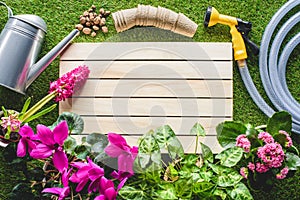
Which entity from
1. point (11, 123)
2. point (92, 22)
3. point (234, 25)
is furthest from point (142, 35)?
point (11, 123)

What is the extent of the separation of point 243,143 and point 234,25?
421 millimetres

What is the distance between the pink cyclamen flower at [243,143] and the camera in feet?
3.91

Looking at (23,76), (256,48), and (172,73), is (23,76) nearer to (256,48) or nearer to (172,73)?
(172,73)

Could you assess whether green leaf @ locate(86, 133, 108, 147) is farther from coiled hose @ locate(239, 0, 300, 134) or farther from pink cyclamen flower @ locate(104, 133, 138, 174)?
coiled hose @ locate(239, 0, 300, 134)

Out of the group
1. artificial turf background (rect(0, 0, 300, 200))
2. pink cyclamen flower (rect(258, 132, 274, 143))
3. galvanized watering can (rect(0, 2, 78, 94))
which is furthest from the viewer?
artificial turf background (rect(0, 0, 300, 200))

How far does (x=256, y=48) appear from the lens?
1.46 meters

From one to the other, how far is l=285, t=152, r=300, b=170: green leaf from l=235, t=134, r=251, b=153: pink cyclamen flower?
11 cm

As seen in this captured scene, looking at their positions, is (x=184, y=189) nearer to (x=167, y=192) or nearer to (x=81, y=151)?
(x=167, y=192)

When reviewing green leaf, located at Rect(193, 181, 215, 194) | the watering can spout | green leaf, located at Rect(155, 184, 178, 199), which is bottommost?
green leaf, located at Rect(155, 184, 178, 199)

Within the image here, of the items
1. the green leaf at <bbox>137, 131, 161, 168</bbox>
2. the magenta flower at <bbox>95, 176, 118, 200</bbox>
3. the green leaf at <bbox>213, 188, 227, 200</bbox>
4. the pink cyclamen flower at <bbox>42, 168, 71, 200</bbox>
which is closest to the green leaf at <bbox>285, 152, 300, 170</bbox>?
the green leaf at <bbox>213, 188, 227, 200</bbox>

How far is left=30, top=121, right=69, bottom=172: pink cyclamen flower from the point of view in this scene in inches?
45.6

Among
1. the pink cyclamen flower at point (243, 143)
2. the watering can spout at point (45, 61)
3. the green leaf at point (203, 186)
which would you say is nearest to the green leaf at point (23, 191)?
the watering can spout at point (45, 61)

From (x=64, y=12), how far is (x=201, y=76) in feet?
1.52

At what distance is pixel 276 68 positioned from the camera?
4.70ft
